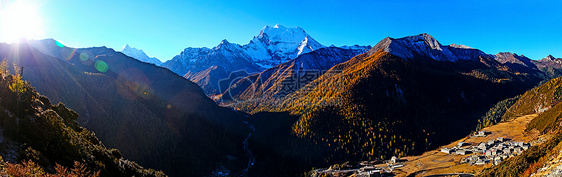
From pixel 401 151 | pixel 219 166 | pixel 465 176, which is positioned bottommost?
pixel 219 166

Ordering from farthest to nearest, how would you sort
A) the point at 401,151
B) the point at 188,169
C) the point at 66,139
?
the point at 401,151 < the point at 188,169 < the point at 66,139

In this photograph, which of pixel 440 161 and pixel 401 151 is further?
pixel 401 151

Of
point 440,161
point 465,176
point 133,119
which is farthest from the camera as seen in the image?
point 133,119

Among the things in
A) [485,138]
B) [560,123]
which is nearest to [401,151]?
[485,138]

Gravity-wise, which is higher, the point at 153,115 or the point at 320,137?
the point at 153,115

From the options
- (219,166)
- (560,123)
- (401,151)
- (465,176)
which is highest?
(560,123)

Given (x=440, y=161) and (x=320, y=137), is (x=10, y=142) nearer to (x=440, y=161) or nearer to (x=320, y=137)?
(x=440, y=161)

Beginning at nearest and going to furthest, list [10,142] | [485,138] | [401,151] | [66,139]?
[10,142], [66,139], [485,138], [401,151]

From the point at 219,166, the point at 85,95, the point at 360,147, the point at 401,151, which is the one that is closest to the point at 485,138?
the point at 401,151

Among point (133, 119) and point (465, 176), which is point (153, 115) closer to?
point (133, 119)
